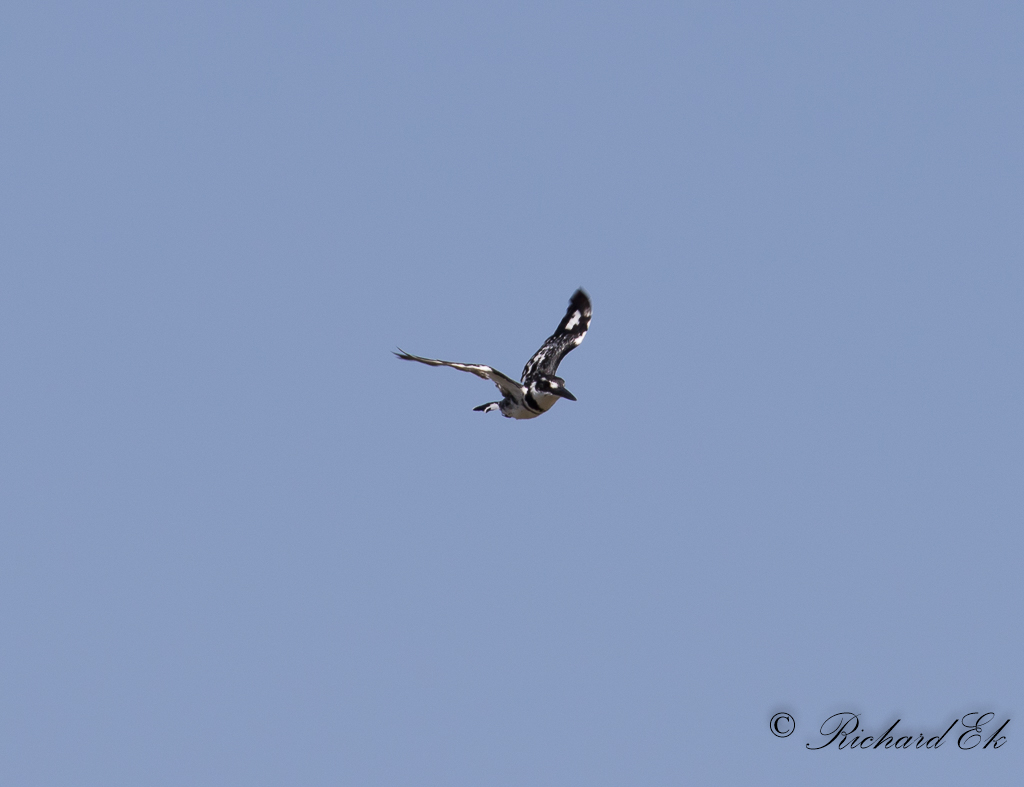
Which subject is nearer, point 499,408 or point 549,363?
point 499,408

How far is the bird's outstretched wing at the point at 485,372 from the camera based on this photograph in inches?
1119

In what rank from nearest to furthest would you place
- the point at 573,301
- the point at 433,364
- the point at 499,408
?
the point at 433,364 < the point at 499,408 < the point at 573,301

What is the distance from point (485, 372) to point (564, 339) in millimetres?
8906

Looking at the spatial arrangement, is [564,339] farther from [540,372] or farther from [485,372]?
[485,372]

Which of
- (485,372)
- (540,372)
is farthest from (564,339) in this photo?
(485,372)

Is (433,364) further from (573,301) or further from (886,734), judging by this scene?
(886,734)

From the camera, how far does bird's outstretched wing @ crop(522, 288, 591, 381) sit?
120 feet

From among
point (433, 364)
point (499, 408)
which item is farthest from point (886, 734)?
point (433, 364)

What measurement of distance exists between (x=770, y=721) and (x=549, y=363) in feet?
35.7

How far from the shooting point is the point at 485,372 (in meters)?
29.8

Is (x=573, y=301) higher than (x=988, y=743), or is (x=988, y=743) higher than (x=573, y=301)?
(x=573, y=301)

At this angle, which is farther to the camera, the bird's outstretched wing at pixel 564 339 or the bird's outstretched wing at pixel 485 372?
the bird's outstretched wing at pixel 564 339

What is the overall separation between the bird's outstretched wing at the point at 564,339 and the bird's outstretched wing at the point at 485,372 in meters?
3.39

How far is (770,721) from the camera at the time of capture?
35.6 m
